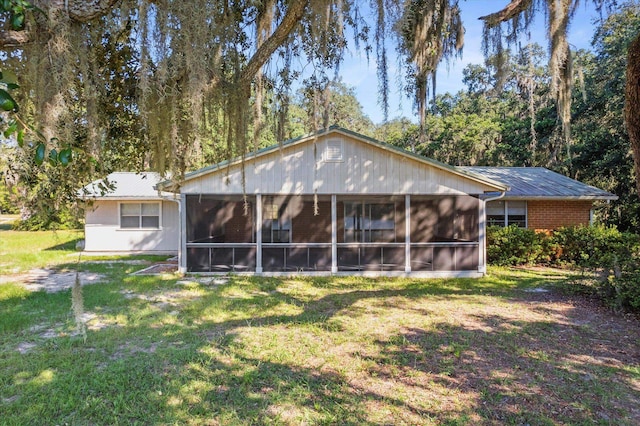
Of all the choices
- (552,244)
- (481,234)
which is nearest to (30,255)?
(481,234)

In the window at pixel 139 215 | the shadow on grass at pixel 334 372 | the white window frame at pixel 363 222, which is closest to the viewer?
the shadow on grass at pixel 334 372

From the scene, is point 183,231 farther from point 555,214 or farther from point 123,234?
point 555,214

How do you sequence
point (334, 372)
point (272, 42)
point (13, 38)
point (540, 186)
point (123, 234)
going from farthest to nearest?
point (123, 234) → point (540, 186) → point (334, 372) → point (272, 42) → point (13, 38)

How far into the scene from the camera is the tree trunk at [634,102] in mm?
2711

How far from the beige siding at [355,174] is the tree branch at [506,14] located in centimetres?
527

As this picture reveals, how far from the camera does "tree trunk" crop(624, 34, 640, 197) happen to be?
2711 mm

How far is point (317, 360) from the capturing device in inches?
169

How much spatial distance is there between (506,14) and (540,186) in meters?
10.0

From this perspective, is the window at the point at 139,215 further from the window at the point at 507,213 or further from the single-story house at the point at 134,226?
the window at the point at 507,213

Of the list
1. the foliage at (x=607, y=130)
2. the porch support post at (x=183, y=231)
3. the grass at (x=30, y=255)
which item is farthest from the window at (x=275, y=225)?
the foliage at (x=607, y=130)

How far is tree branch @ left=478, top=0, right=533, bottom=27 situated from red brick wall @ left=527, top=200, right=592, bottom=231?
950 cm

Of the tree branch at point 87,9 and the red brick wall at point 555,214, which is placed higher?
the tree branch at point 87,9

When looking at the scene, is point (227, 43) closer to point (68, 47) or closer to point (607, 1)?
point (68, 47)

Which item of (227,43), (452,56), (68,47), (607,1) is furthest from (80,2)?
(607,1)
